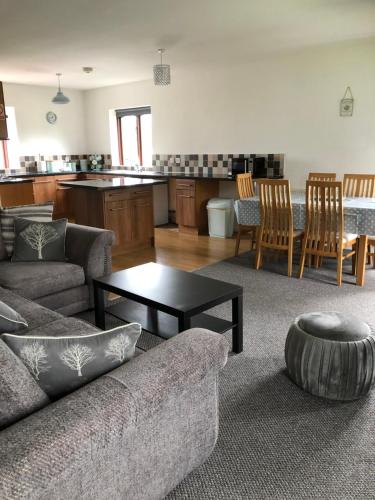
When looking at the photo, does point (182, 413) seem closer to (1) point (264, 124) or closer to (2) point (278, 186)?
(2) point (278, 186)

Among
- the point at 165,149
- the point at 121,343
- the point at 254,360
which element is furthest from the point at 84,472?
the point at 165,149

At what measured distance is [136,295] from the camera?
2410 millimetres

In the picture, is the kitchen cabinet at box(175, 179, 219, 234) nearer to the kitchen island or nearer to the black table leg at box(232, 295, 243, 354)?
the kitchen island

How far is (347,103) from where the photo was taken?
4.91 metres

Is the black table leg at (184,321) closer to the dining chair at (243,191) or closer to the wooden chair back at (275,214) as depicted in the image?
the wooden chair back at (275,214)

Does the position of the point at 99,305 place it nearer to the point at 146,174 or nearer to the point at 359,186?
the point at 359,186

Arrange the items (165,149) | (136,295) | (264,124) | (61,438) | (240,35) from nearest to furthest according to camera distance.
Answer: (61,438) < (136,295) < (240,35) < (264,124) < (165,149)

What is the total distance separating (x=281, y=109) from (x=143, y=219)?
2.32m

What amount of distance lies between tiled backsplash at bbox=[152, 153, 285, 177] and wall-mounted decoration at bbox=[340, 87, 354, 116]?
929 millimetres

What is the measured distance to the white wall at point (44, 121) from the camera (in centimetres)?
713

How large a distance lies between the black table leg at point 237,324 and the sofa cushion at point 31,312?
1.01 meters

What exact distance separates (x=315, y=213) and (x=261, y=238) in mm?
638

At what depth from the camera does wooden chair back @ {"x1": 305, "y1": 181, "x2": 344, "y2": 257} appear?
365 cm

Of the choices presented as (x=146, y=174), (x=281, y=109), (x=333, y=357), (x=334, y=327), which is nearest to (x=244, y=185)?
(x=281, y=109)
